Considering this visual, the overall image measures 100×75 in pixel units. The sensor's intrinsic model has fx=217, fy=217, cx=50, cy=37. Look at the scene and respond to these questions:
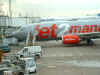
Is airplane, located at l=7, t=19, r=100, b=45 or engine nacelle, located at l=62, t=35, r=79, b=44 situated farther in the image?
airplane, located at l=7, t=19, r=100, b=45

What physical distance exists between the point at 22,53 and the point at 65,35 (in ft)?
36.7

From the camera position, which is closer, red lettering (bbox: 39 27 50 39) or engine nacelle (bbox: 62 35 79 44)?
engine nacelle (bbox: 62 35 79 44)

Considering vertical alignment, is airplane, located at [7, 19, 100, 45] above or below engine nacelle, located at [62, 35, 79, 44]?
above

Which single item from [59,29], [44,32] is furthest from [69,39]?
[44,32]

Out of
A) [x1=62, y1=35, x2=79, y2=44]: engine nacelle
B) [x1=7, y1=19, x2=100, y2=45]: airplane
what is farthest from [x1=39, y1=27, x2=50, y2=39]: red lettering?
[x1=62, y1=35, x2=79, y2=44]: engine nacelle

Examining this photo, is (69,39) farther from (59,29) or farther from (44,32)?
(44,32)

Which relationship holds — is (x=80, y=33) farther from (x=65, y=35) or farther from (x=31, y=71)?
(x=31, y=71)

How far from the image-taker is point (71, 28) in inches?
1228

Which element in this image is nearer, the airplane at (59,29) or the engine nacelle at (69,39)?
the engine nacelle at (69,39)

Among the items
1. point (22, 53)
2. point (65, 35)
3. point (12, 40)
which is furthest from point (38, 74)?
point (12, 40)

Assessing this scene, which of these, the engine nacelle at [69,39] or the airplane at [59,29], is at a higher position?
the airplane at [59,29]

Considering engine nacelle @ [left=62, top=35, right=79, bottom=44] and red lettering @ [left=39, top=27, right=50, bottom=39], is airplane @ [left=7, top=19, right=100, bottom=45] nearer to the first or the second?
red lettering @ [left=39, top=27, right=50, bottom=39]

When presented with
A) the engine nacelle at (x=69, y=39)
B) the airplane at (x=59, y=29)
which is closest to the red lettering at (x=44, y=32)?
the airplane at (x=59, y=29)

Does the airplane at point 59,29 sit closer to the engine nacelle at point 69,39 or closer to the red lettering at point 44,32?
the red lettering at point 44,32
